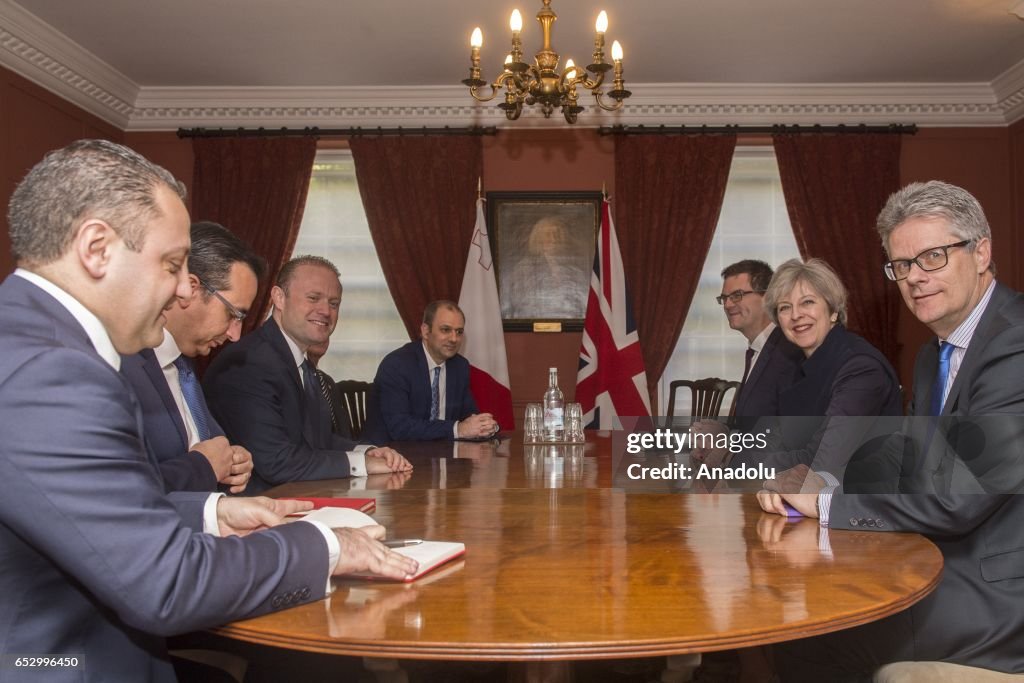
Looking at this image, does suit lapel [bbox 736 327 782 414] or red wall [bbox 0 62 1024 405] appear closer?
suit lapel [bbox 736 327 782 414]

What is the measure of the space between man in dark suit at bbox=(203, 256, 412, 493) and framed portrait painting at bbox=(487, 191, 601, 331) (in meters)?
2.97

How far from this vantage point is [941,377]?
208cm

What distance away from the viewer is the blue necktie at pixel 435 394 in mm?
4492

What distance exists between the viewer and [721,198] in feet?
19.7

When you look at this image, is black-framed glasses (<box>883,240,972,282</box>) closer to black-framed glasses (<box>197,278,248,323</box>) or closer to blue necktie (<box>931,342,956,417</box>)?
blue necktie (<box>931,342,956,417</box>)

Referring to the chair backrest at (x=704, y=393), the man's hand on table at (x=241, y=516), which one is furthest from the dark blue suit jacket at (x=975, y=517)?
the chair backrest at (x=704, y=393)

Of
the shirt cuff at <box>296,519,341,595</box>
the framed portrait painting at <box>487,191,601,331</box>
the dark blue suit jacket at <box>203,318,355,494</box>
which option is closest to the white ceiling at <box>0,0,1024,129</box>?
the framed portrait painting at <box>487,191,601,331</box>

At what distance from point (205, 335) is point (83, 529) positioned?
136 cm

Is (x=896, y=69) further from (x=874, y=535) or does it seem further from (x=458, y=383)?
(x=874, y=535)

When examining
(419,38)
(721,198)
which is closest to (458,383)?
(419,38)

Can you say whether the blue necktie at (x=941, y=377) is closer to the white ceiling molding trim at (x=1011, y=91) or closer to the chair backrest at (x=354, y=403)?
the chair backrest at (x=354, y=403)

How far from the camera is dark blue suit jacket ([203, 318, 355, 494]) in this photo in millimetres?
2584

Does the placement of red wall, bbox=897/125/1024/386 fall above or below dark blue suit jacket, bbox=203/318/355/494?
above

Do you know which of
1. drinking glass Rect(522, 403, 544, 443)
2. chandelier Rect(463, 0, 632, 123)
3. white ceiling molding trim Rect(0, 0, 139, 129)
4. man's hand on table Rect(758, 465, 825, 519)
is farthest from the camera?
white ceiling molding trim Rect(0, 0, 139, 129)
